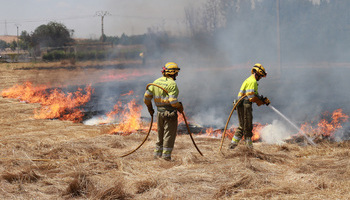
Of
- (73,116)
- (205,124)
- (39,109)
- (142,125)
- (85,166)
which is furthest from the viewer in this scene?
(39,109)

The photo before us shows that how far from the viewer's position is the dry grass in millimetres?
4582

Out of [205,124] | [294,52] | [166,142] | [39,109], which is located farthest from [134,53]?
[166,142]

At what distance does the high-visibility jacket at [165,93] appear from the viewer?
245 inches

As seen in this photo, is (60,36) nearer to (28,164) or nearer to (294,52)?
(294,52)

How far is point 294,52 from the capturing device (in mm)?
33094

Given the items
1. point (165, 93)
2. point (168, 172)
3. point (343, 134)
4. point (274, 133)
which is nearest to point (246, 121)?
point (165, 93)

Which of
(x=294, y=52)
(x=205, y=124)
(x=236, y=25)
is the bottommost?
(x=205, y=124)

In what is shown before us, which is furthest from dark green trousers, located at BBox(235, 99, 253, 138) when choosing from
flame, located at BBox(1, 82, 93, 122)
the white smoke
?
flame, located at BBox(1, 82, 93, 122)

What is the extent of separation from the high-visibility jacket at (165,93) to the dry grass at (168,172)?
1048 millimetres

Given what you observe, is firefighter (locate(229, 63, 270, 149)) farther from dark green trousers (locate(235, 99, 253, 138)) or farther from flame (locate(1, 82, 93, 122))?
flame (locate(1, 82, 93, 122))

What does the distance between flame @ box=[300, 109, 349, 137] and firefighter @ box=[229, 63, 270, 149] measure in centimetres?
263

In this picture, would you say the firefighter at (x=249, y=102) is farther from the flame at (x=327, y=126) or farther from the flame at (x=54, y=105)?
the flame at (x=54, y=105)

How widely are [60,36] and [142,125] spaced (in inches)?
1682

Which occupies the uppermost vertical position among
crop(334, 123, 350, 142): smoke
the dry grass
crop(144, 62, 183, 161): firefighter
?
crop(144, 62, 183, 161): firefighter
